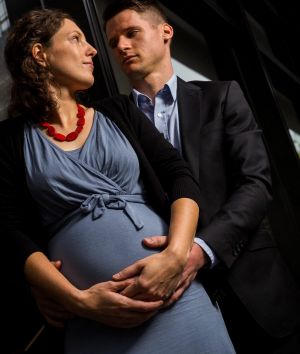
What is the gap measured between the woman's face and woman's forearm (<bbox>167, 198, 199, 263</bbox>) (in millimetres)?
522

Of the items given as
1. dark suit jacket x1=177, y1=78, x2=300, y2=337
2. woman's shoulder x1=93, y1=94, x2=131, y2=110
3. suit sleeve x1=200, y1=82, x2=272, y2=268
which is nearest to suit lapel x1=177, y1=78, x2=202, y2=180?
dark suit jacket x1=177, y1=78, x2=300, y2=337

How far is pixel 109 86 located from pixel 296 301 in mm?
1203

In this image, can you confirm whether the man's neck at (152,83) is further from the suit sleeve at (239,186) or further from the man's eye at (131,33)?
the suit sleeve at (239,186)

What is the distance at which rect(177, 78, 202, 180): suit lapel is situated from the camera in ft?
5.01

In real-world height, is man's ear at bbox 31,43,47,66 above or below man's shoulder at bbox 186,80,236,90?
above

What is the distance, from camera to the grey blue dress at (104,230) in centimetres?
104

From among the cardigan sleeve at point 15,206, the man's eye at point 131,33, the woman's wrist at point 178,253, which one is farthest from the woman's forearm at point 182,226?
the man's eye at point 131,33

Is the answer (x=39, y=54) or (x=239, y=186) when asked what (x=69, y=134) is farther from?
(x=239, y=186)

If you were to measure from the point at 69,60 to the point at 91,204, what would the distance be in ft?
1.70

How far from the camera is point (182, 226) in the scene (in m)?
1.13

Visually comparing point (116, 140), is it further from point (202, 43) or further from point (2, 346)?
point (202, 43)

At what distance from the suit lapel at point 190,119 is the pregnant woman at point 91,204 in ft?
0.70

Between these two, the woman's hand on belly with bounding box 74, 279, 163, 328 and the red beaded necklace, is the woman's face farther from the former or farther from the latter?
the woman's hand on belly with bounding box 74, 279, 163, 328

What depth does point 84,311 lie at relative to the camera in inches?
40.2
